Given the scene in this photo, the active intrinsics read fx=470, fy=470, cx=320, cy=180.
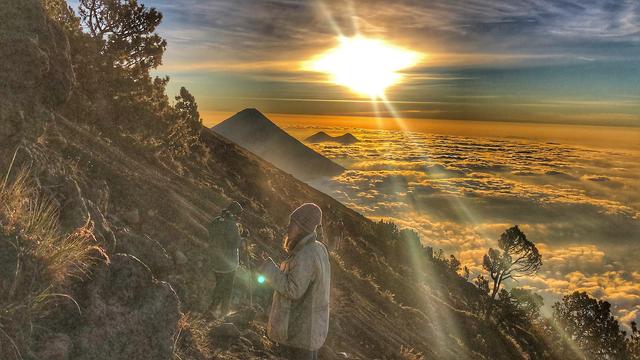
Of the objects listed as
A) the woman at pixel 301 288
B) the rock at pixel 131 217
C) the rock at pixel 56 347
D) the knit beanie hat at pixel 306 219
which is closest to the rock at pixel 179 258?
the rock at pixel 131 217

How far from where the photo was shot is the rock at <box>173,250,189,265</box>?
10.4 metres

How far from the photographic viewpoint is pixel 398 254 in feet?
153

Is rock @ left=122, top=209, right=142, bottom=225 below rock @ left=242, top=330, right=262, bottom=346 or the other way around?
the other way around

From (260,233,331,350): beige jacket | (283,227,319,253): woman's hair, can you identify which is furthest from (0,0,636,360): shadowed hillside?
(283,227,319,253): woman's hair

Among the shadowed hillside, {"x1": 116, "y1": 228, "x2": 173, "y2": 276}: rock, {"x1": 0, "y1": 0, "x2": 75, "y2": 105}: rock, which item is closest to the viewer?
the shadowed hillside

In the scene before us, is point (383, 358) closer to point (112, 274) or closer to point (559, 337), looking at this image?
point (112, 274)

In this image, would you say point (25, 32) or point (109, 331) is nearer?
point (109, 331)

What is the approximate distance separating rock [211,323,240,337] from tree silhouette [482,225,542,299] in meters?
48.3

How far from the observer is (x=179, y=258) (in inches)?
411

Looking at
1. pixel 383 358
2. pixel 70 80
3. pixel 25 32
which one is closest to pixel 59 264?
pixel 25 32

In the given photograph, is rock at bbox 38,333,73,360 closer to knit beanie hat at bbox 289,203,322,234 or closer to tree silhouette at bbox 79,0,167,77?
knit beanie hat at bbox 289,203,322,234

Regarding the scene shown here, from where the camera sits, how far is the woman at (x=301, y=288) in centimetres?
417

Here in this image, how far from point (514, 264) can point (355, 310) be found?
4104cm

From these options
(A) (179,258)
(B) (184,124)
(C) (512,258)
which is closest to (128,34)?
(B) (184,124)
